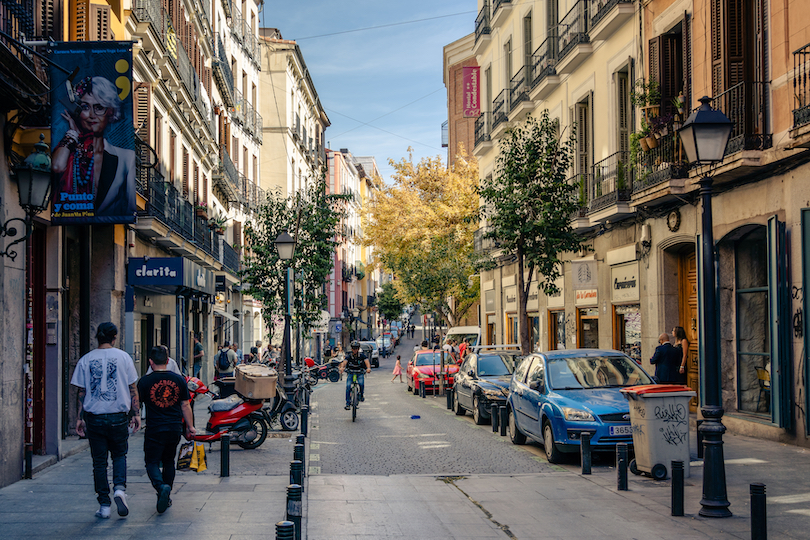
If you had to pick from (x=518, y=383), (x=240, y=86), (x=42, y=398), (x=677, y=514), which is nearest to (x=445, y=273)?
(x=240, y=86)

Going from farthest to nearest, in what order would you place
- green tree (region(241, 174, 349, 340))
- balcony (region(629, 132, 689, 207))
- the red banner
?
the red banner → green tree (region(241, 174, 349, 340)) → balcony (region(629, 132, 689, 207))

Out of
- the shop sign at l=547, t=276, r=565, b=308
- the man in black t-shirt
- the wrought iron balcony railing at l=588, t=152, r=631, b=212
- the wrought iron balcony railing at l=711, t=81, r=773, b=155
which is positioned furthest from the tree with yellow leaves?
the man in black t-shirt

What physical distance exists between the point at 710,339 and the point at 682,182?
8375 mm

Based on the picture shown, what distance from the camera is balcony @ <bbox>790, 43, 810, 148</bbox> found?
37.5 ft

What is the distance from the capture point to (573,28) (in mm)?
23047

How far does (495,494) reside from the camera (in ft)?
31.1

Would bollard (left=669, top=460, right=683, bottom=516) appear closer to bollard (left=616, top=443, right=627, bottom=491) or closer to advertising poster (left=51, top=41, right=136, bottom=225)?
bollard (left=616, top=443, right=627, bottom=491)

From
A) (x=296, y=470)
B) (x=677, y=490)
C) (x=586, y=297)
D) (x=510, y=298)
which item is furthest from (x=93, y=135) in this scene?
(x=510, y=298)

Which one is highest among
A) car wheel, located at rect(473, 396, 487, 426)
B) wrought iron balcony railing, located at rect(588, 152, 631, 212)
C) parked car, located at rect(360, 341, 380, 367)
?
wrought iron balcony railing, located at rect(588, 152, 631, 212)

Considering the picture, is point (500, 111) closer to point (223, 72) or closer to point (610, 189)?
point (223, 72)

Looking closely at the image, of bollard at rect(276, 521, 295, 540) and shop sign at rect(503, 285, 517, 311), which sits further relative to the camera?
shop sign at rect(503, 285, 517, 311)

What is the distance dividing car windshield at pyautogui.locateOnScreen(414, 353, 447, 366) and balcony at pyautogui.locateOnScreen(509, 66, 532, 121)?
341 inches

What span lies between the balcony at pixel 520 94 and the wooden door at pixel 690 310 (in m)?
11.1

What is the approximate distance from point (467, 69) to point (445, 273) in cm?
1050
